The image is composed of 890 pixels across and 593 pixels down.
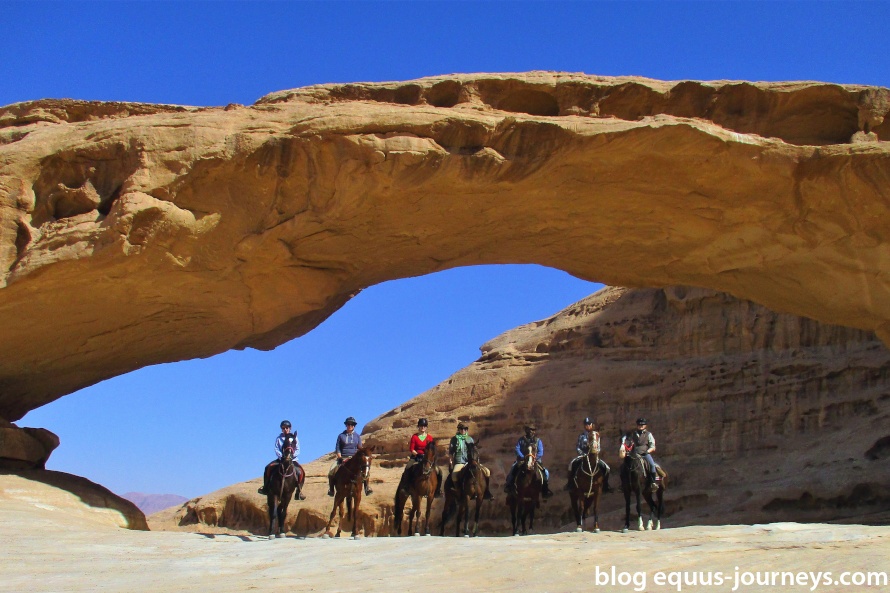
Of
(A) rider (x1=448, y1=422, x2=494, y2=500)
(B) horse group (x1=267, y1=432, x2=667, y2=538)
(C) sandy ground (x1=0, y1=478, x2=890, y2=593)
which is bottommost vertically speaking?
(C) sandy ground (x1=0, y1=478, x2=890, y2=593)

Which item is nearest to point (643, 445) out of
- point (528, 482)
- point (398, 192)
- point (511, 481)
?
point (528, 482)

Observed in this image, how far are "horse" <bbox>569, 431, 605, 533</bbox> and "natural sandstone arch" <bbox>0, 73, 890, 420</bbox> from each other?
342 centimetres

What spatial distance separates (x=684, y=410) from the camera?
26.4 metres

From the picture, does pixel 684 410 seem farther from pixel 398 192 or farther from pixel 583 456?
pixel 398 192

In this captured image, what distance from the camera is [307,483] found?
88.6 feet

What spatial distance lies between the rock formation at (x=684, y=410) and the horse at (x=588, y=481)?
6.50 metres

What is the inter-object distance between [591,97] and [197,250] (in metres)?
6.43

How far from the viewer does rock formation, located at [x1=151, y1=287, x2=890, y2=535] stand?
71.2 ft

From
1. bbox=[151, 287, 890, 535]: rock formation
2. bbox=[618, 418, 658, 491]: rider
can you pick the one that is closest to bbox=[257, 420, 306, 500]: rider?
bbox=[618, 418, 658, 491]: rider

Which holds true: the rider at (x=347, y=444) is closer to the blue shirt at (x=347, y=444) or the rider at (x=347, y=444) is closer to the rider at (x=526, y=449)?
the blue shirt at (x=347, y=444)

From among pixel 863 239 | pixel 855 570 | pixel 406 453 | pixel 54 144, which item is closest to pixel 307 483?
pixel 406 453

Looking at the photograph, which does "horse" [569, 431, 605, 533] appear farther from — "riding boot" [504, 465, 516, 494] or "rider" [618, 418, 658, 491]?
"riding boot" [504, 465, 516, 494]

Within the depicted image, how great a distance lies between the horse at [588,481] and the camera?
15414 millimetres

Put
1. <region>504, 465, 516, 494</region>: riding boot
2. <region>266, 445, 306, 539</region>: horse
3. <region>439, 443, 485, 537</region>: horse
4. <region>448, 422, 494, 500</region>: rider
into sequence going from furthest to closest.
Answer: <region>504, 465, 516, 494</region>: riding boot < <region>448, 422, 494, 500</region>: rider < <region>439, 443, 485, 537</region>: horse < <region>266, 445, 306, 539</region>: horse
